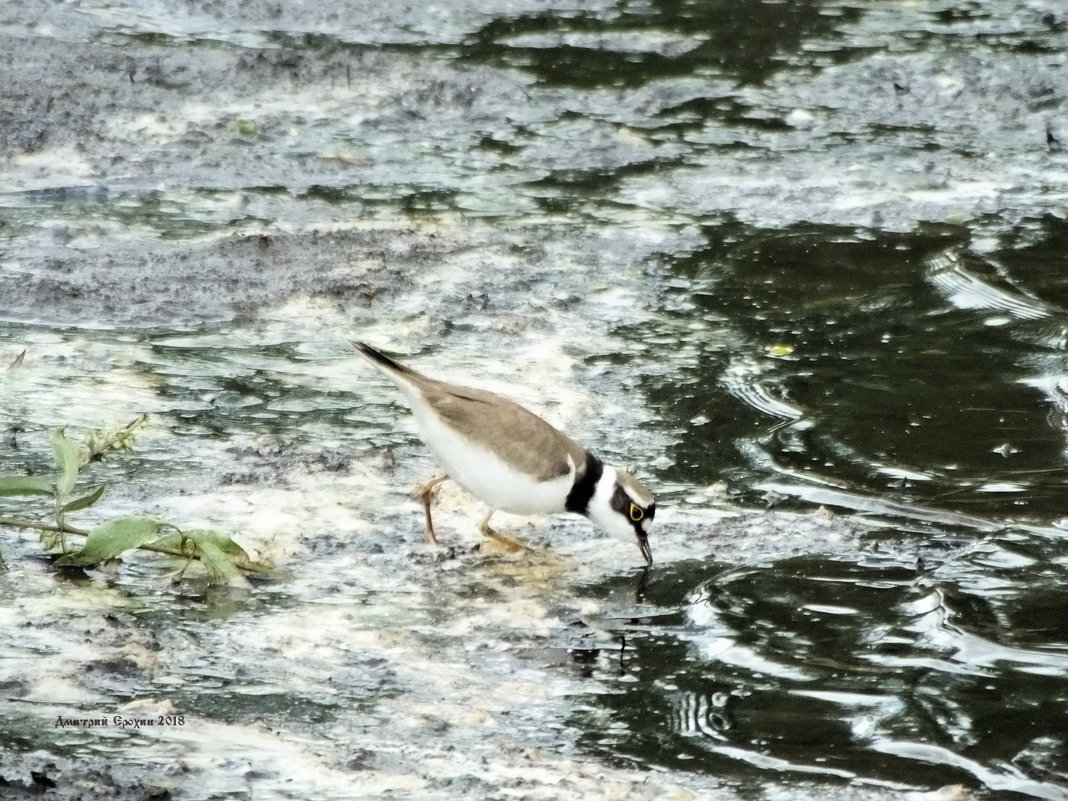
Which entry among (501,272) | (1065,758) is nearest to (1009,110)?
(501,272)

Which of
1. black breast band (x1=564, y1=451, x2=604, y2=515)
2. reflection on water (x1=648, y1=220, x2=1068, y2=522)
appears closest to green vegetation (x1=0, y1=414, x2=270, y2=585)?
black breast band (x1=564, y1=451, x2=604, y2=515)

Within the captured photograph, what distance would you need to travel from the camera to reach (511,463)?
5.81m

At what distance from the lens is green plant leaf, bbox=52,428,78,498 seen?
209 inches

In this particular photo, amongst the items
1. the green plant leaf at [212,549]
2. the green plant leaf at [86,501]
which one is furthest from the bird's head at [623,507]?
the green plant leaf at [86,501]

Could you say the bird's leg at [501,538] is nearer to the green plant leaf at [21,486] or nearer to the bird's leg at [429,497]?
the bird's leg at [429,497]

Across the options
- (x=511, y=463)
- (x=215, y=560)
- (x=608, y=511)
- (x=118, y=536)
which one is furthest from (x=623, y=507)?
(x=118, y=536)

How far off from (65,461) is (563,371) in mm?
2603

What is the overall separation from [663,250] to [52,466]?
361cm

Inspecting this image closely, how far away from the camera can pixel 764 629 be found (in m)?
5.36

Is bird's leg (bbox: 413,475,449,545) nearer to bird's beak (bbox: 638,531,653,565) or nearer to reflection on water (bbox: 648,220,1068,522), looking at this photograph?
bird's beak (bbox: 638,531,653,565)

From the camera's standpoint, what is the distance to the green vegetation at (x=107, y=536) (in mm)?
5297

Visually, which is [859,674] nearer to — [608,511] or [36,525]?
[608,511]

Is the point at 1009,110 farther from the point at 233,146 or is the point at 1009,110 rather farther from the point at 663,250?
the point at 233,146

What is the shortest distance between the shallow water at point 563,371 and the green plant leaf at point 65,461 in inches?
12.9
